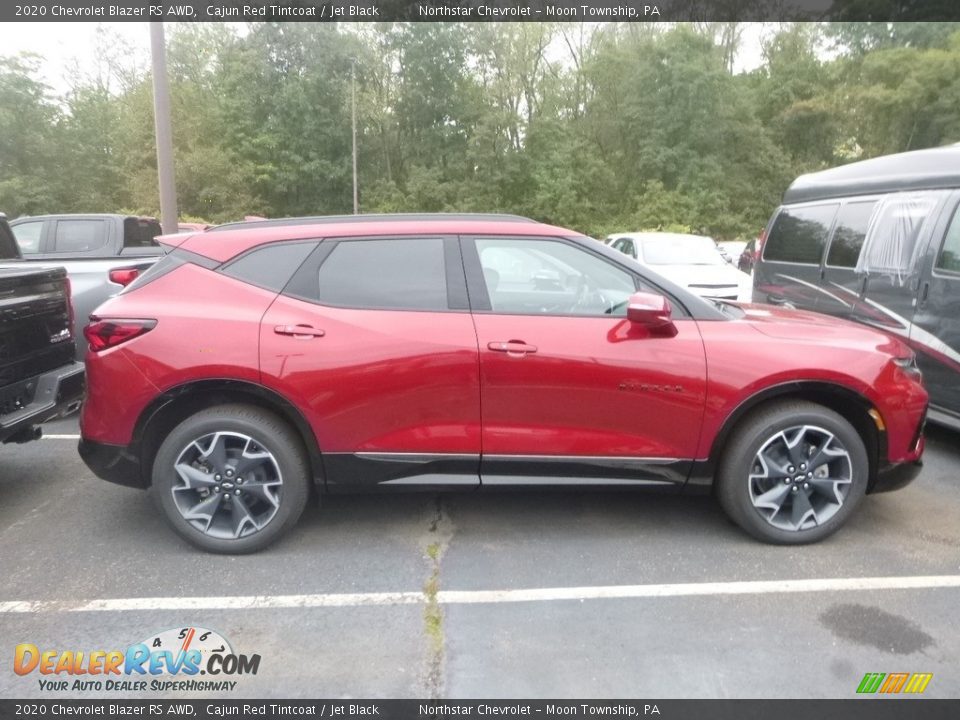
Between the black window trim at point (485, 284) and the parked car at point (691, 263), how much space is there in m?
6.77

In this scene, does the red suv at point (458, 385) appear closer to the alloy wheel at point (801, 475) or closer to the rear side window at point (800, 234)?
the alloy wheel at point (801, 475)

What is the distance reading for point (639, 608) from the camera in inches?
118

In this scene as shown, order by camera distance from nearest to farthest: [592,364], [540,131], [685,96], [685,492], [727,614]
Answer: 1. [727,614]
2. [592,364]
3. [685,492]
4. [685,96]
5. [540,131]

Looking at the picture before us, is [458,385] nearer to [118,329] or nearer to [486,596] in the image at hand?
[486,596]

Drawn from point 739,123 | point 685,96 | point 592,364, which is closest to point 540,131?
point 685,96

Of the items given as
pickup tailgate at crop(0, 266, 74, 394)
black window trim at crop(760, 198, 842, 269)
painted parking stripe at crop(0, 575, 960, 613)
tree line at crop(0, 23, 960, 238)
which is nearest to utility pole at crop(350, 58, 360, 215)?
tree line at crop(0, 23, 960, 238)

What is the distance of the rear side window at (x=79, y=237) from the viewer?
8.53 metres

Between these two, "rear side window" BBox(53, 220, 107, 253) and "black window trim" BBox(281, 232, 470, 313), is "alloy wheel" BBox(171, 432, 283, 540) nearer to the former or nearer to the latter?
"black window trim" BBox(281, 232, 470, 313)

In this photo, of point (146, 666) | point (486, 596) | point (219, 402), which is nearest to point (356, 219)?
Result: point (219, 402)

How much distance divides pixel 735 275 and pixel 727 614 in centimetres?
854

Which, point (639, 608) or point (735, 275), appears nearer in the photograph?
point (639, 608)

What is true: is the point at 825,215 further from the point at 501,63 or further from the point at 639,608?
the point at 501,63

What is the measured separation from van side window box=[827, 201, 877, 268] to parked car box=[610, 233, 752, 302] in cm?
401

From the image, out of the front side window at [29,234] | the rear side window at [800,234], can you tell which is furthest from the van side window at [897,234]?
the front side window at [29,234]
